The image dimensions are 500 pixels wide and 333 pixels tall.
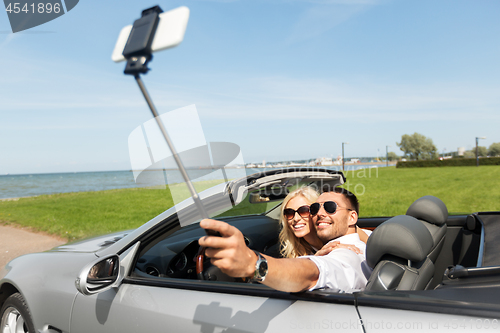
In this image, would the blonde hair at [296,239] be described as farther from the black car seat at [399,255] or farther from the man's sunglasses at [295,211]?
the black car seat at [399,255]

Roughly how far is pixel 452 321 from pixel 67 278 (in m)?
2.25

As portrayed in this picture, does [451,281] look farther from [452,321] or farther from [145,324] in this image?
[145,324]

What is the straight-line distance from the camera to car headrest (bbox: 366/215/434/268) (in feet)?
5.48

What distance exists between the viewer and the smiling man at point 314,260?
957 millimetres

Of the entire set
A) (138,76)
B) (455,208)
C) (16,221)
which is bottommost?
(455,208)

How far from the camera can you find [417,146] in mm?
115438

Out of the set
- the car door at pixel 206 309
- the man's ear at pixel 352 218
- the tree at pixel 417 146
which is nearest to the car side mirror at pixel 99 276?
the car door at pixel 206 309

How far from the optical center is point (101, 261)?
1884 mm

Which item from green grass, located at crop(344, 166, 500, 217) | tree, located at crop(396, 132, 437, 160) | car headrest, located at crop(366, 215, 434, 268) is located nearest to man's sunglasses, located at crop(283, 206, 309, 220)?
green grass, located at crop(344, 166, 500, 217)

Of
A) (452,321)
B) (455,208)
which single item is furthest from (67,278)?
(455,208)

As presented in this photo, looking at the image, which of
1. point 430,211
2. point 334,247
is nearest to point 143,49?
point 334,247

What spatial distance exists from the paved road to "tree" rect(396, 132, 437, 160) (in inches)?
4702

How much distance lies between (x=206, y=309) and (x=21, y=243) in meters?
8.42

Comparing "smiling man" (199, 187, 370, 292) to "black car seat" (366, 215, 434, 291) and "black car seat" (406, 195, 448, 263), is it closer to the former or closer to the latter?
"black car seat" (366, 215, 434, 291)
